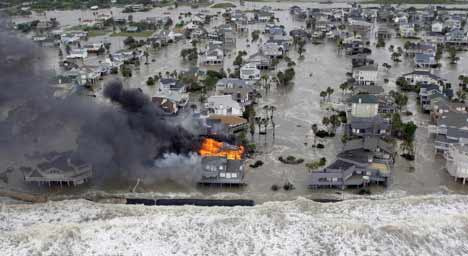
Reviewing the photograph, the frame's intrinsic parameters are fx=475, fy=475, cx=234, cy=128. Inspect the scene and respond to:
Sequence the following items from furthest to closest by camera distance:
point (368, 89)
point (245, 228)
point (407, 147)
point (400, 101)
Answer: point (368, 89)
point (400, 101)
point (407, 147)
point (245, 228)

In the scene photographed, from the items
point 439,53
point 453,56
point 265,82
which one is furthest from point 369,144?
point 439,53

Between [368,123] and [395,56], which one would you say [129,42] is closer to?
[395,56]

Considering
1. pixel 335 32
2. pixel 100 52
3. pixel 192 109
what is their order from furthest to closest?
pixel 335 32 < pixel 100 52 < pixel 192 109

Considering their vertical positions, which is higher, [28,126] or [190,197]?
[28,126]

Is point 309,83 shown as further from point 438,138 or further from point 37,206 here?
point 37,206

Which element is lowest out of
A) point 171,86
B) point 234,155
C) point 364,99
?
point 234,155

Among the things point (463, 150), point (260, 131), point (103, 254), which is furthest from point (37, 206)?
point (463, 150)

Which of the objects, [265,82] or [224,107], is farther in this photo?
[265,82]

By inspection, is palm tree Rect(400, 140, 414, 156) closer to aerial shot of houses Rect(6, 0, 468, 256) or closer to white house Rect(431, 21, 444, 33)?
aerial shot of houses Rect(6, 0, 468, 256)
